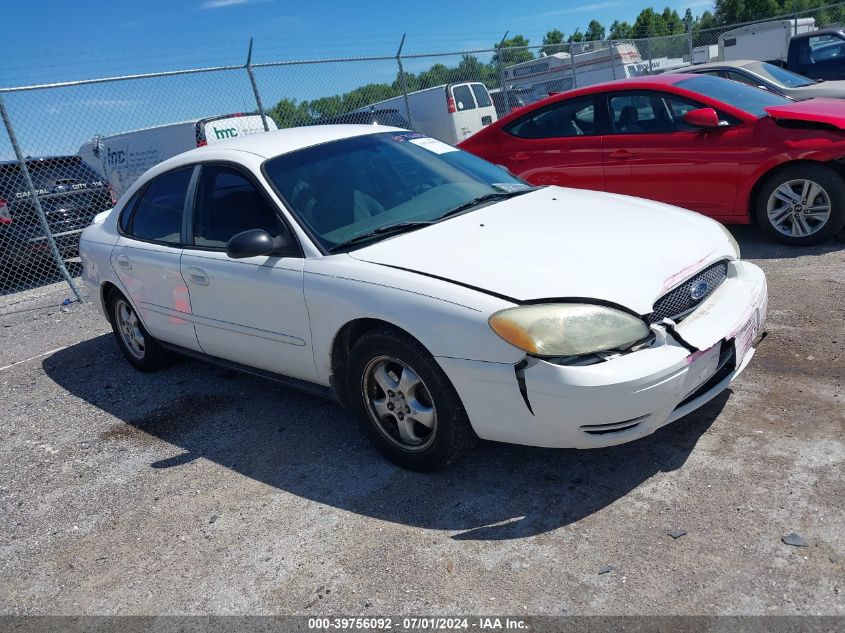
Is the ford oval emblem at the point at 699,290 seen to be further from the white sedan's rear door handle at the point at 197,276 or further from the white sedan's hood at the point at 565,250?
the white sedan's rear door handle at the point at 197,276

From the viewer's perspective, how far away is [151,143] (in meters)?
13.8

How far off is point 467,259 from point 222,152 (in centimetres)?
188

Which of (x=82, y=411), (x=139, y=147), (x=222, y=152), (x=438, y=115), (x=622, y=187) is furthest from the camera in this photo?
(x=438, y=115)

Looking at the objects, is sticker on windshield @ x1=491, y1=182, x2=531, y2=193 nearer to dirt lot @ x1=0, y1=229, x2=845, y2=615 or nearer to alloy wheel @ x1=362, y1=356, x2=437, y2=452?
alloy wheel @ x1=362, y1=356, x2=437, y2=452

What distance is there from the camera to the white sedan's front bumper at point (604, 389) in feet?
9.20

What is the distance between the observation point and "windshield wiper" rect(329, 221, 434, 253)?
362 centimetres

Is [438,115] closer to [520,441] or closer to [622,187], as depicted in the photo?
[622,187]

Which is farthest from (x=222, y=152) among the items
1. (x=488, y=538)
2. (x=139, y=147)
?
(x=139, y=147)

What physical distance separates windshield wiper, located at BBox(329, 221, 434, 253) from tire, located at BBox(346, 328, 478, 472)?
0.52 m

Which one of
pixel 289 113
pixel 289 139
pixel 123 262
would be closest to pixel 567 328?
pixel 289 139

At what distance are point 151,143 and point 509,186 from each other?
11224 millimetres

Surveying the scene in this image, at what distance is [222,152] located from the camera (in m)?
4.33

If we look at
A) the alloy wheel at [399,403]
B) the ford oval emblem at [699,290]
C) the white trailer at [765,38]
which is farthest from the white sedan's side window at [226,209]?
the white trailer at [765,38]

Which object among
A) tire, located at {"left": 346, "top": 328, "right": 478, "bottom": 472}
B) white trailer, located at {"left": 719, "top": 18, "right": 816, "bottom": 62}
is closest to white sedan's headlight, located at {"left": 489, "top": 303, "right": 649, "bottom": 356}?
tire, located at {"left": 346, "top": 328, "right": 478, "bottom": 472}
